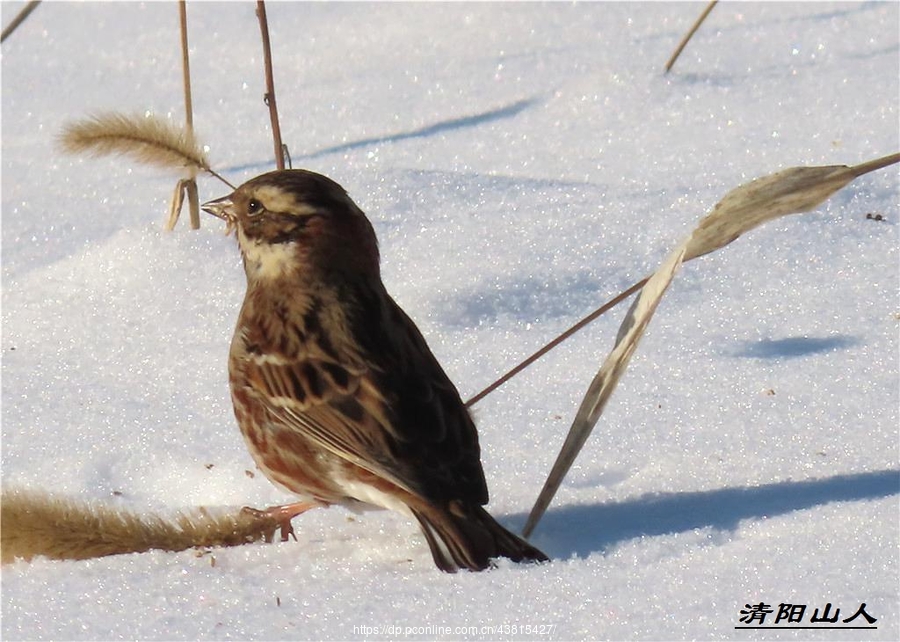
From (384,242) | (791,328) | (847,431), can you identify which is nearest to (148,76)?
(384,242)

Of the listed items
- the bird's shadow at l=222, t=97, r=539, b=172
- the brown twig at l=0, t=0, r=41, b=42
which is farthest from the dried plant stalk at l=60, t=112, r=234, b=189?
the bird's shadow at l=222, t=97, r=539, b=172

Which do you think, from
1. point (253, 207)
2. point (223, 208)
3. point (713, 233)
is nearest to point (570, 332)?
point (713, 233)

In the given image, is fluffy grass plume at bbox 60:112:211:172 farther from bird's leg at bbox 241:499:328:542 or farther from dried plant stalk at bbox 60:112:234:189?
bird's leg at bbox 241:499:328:542

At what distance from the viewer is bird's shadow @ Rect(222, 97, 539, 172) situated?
6254mm

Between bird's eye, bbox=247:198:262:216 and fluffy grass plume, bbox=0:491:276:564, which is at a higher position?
bird's eye, bbox=247:198:262:216

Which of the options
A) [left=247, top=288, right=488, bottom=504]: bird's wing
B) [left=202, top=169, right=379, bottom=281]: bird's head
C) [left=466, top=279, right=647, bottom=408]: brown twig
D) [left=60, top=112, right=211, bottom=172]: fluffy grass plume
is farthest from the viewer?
[left=60, top=112, right=211, bottom=172]: fluffy grass plume

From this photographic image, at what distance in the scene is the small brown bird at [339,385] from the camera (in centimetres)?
363

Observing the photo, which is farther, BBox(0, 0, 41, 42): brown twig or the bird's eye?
BBox(0, 0, 41, 42): brown twig

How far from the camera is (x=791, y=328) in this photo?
186 inches

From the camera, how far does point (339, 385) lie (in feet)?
12.9

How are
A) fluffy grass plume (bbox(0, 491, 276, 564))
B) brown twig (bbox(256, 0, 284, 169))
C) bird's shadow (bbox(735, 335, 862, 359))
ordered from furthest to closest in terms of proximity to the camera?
brown twig (bbox(256, 0, 284, 169)), bird's shadow (bbox(735, 335, 862, 359)), fluffy grass plume (bbox(0, 491, 276, 564))

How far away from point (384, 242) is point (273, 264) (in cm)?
103

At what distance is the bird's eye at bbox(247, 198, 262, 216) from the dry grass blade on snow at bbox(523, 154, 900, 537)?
47.7 inches

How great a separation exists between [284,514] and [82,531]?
1.66ft
